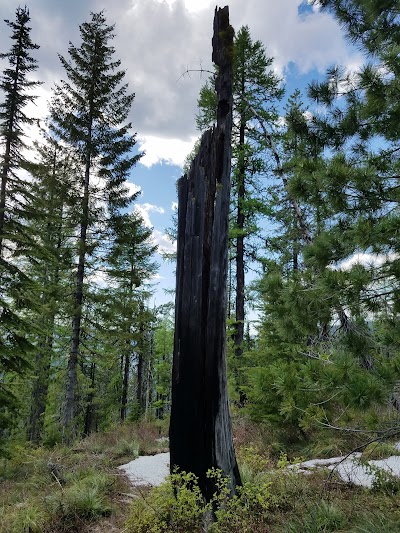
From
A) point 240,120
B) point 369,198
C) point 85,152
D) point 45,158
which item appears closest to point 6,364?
point 85,152

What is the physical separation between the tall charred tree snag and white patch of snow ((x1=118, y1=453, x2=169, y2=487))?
7.32 feet

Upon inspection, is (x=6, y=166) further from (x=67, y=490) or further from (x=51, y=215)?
(x=67, y=490)

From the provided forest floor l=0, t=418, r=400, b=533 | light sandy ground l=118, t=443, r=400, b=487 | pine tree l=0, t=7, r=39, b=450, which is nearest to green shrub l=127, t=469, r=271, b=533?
forest floor l=0, t=418, r=400, b=533

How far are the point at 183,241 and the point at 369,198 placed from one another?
88.2 inches

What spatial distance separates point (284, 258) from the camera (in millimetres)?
11477

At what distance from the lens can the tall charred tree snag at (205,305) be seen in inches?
156

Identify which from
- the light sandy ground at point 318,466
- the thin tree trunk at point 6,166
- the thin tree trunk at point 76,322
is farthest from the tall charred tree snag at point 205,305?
the thin tree trunk at point 76,322

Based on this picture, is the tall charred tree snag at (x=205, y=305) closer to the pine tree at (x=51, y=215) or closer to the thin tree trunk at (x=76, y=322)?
the pine tree at (x=51, y=215)

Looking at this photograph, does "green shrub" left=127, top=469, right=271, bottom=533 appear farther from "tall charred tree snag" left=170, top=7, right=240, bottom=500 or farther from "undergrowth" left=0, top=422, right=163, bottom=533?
"undergrowth" left=0, top=422, right=163, bottom=533

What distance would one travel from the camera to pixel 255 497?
12.8 ft

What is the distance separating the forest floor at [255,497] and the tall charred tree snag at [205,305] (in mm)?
516

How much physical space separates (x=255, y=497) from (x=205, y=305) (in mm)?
2177

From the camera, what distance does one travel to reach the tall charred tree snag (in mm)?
3975

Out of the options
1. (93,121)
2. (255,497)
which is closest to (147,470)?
(255,497)
